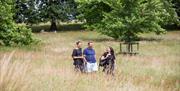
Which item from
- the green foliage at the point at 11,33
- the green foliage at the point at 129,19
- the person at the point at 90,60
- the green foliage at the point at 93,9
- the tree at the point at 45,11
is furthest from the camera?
the tree at the point at 45,11

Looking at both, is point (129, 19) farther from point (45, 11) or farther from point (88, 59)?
point (45, 11)

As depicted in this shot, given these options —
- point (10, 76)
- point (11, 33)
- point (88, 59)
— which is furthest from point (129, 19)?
point (10, 76)

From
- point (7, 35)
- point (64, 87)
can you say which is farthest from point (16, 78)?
point (7, 35)

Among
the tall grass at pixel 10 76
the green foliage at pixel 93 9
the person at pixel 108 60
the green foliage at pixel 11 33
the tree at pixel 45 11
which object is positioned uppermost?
the tall grass at pixel 10 76

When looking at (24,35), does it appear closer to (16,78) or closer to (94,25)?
(94,25)

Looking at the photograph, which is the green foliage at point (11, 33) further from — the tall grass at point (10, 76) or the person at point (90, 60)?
the tall grass at point (10, 76)

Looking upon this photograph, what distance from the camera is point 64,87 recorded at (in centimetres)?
980

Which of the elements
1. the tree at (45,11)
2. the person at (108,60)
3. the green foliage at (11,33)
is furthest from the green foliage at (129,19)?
the tree at (45,11)

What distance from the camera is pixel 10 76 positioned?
7.36 m

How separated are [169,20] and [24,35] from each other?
26144 millimetres

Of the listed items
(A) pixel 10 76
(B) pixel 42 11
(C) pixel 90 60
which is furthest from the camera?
(B) pixel 42 11

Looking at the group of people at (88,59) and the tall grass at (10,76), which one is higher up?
the tall grass at (10,76)

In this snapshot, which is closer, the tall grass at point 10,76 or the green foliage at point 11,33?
the tall grass at point 10,76

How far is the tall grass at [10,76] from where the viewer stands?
7.30 m
